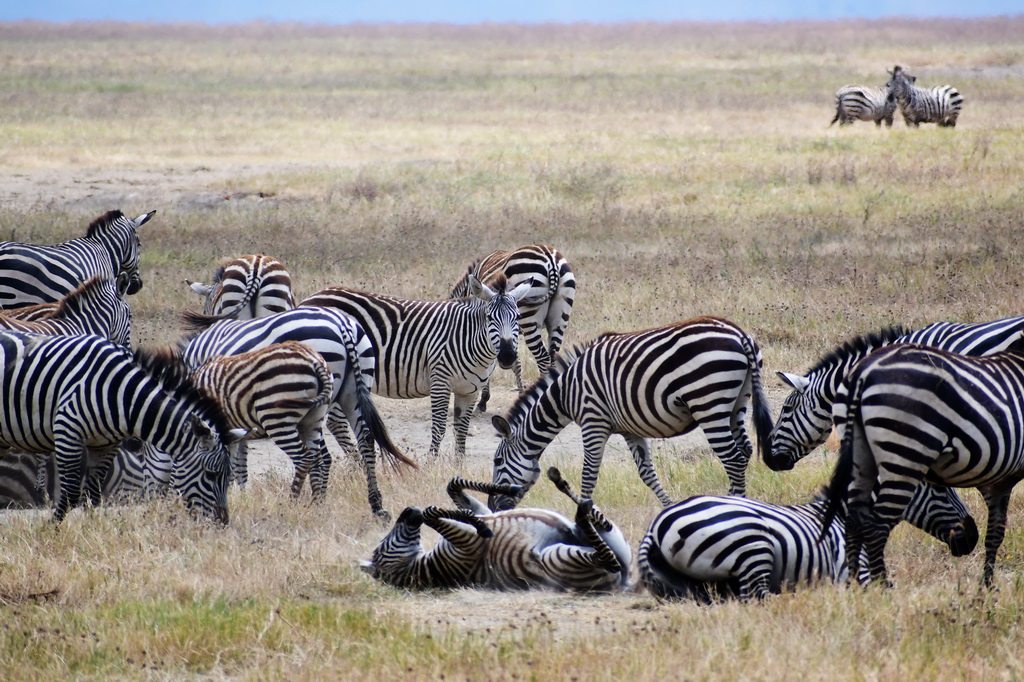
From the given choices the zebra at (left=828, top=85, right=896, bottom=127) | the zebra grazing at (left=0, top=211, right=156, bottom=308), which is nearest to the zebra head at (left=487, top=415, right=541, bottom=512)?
the zebra grazing at (left=0, top=211, right=156, bottom=308)

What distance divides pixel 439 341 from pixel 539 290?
1.92m

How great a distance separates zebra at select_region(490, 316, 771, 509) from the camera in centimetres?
672

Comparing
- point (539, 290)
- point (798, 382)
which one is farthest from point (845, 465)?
point (539, 290)

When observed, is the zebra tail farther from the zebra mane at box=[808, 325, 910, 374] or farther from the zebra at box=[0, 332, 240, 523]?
the zebra at box=[0, 332, 240, 523]

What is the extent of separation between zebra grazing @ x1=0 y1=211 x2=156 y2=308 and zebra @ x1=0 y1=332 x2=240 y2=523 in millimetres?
4487

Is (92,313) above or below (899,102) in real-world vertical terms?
below

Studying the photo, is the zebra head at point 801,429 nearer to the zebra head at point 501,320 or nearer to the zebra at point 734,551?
the zebra at point 734,551

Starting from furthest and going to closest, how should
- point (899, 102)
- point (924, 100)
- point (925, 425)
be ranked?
point (899, 102), point (924, 100), point (925, 425)

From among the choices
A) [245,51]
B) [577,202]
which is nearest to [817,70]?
[577,202]

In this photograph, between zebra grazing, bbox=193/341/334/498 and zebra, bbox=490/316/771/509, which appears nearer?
zebra, bbox=490/316/771/509

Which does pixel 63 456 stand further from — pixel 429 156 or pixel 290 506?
pixel 429 156

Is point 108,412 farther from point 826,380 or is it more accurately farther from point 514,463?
point 826,380

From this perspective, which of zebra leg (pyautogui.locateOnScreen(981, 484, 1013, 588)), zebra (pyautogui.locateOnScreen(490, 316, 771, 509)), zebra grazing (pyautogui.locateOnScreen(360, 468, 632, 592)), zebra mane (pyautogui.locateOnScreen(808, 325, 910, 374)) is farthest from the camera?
zebra (pyautogui.locateOnScreen(490, 316, 771, 509))

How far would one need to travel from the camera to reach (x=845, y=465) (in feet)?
16.7
